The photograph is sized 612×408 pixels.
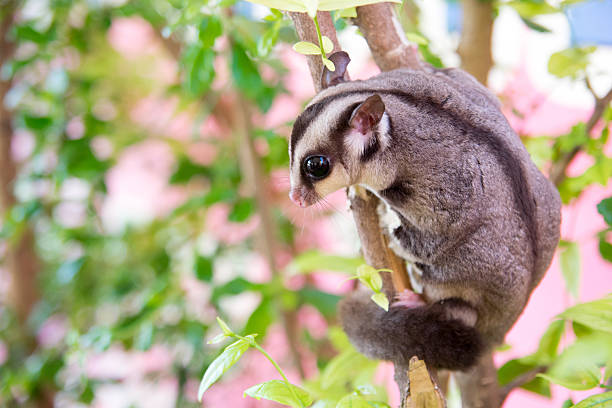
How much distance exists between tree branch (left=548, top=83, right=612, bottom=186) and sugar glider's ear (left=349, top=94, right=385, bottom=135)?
538 millimetres

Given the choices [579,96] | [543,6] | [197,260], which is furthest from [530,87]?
[197,260]

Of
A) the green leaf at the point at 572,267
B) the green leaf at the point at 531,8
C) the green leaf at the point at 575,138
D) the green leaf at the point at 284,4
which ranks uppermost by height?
the green leaf at the point at 284,4

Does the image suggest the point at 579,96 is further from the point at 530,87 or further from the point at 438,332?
the point at 438,332

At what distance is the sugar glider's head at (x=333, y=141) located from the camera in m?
0.85

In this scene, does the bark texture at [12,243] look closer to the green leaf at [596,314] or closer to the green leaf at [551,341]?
the green leaf at [551,341]

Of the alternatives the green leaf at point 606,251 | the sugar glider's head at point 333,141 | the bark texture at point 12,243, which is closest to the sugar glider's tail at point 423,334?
→ the sugar glider's head at point 333,141

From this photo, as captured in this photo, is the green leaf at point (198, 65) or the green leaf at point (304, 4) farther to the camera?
the green leaf at point (198, 65)

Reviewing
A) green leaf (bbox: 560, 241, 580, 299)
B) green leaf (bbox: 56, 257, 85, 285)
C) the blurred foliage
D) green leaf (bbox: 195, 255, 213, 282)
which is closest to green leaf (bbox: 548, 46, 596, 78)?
the blurred foliage

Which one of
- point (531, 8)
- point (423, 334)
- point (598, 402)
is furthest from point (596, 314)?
point (531, 8)

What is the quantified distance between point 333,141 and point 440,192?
0.61 ft

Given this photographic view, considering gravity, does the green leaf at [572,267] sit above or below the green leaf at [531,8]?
below

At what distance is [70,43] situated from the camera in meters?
1.72

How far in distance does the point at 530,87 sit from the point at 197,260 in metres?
1.45

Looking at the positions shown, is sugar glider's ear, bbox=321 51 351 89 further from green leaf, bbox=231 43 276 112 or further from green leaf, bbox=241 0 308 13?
green leaf, bbox=231 43 276 112
